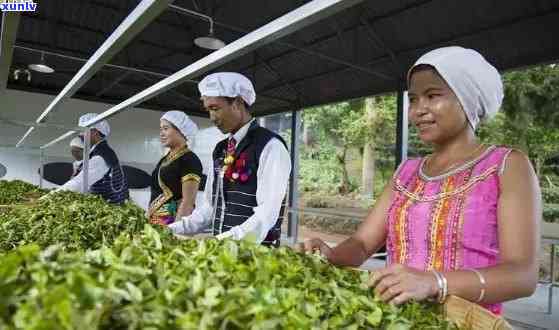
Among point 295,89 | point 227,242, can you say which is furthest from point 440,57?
point 295,89

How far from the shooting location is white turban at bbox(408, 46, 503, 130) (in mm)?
1137

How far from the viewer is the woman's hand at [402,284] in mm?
833

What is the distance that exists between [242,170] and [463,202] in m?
1.09

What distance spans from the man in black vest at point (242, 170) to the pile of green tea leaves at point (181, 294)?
99cm

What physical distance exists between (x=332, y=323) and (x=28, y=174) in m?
8.78

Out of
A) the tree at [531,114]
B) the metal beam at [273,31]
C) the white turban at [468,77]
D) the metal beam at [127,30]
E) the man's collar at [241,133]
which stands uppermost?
the tree at [531,114]

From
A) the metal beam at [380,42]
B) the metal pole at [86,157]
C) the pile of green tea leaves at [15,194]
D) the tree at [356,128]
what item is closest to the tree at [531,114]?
the metal beam at [380,42]

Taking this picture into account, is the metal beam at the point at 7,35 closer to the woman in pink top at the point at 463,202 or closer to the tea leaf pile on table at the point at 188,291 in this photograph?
the tea leaf pile on table at the point at 188,291

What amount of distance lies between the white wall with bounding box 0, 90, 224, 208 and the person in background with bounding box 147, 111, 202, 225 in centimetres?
539

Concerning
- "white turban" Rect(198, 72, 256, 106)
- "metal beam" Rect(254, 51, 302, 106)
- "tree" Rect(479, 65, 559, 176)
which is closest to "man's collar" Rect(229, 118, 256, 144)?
"white turban" Rect(198, 72, 256, 106)

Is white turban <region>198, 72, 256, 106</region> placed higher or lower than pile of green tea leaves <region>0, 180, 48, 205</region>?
higher

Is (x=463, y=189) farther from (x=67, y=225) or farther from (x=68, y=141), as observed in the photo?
(x=68, y=141)

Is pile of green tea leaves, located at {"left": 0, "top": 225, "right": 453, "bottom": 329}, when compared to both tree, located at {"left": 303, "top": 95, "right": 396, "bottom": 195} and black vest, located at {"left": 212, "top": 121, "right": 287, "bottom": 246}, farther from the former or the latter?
tree, located at {"left": 303, "top": 95, "right": 396, "bottom": 195}

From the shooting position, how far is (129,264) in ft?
2.21
